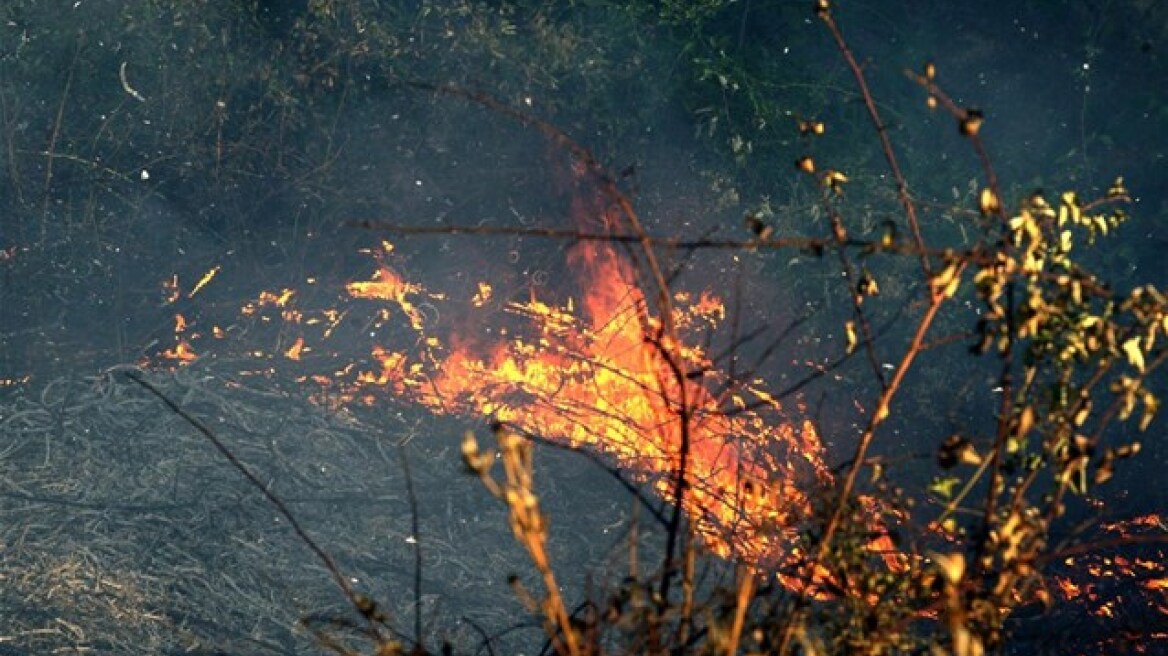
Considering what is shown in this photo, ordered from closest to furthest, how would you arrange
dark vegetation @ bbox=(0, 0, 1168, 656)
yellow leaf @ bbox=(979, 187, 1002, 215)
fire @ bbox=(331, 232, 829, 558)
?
yellow leaf @ bbox=(979, 187, 1002, 215) < dark vegetation @ bbox=(0, 0, 1168, 656) < fire @ bbox=(331, 232, 829, 558)

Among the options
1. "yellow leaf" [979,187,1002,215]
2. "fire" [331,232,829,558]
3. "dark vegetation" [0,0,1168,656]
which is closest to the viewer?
"yellow leaf" [979,187,1002,215]

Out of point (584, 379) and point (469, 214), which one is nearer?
point (584, 379)

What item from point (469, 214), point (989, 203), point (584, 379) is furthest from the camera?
point (469, 214)

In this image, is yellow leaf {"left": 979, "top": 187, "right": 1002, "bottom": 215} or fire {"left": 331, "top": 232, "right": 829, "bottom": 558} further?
fire {"left": 331, "top": 232, "right": 829, "bottom": 558}

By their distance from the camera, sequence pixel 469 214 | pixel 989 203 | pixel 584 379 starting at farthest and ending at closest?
pixel 469 214
pixel 584 379
pixel 989 203

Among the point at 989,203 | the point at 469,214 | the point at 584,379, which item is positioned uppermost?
the point at 989,203

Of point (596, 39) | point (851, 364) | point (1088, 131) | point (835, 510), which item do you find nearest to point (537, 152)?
point (596, 39)

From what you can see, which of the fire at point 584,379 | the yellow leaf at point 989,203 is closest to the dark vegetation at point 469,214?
the fire at point 584,379

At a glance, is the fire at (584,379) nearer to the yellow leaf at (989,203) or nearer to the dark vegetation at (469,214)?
the dark vegetation at (469,214)

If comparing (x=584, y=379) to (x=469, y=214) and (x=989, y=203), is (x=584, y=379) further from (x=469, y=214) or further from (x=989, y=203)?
(x=989, y=203)

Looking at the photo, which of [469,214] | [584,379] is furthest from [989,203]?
[469,214]

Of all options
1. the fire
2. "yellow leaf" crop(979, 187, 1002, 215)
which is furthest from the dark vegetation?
"yellow leaf" crop(979, 187, 1002, 215)

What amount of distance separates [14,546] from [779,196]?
20.1 ft

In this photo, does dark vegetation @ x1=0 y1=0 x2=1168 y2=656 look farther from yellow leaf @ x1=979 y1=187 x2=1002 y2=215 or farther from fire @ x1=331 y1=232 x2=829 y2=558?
yellow leaf @ x1=979 y1=187 x2=1002 y2=215
